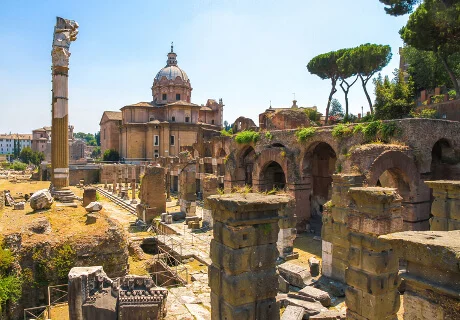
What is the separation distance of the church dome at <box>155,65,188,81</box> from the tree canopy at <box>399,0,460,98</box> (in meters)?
33.9

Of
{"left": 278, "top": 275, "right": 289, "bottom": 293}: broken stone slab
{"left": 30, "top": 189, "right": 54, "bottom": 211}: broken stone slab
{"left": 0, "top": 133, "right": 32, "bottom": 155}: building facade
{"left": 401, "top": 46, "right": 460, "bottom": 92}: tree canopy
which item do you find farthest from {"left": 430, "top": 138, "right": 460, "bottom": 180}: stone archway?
{"left": 0, "top": 133, "right": 32, "bottom": 155}: building facade

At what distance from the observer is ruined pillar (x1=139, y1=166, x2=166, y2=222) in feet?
60.5

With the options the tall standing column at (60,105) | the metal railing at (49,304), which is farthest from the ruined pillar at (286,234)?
the tall standing column at (60,105)

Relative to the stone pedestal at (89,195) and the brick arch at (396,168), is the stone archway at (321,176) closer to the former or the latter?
the brick arch at (396,168)

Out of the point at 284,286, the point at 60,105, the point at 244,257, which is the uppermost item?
the point at 60,105

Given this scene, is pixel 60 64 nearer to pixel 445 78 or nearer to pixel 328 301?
pixel 328 301

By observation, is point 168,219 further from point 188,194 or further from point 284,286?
point 284,286

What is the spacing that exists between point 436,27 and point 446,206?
13.7 meters

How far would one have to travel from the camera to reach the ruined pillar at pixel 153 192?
726 inches

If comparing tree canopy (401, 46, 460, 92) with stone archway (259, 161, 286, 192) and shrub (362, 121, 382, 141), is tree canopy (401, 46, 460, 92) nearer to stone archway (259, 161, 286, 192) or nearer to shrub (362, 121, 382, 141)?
stone archway (259, 161, 286, 192)

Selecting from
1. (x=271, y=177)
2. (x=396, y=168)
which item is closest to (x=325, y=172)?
(x=271, y=177)

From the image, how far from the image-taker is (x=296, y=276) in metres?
9.25

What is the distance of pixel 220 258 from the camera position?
15.8ft

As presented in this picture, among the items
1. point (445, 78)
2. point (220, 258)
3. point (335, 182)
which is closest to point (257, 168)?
point (335, 182)
